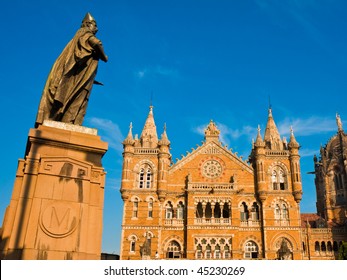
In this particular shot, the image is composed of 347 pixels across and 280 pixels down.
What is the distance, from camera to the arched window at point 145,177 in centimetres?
3953

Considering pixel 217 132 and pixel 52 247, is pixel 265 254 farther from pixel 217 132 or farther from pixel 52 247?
pixel 52 247

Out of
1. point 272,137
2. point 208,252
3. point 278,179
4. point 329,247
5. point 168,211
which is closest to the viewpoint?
point 208,252

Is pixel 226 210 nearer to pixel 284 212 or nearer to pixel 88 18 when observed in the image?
pixel 284 212

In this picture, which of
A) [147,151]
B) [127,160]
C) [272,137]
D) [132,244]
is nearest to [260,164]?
[272,137]

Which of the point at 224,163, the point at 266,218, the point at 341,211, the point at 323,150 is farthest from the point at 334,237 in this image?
the point at 323,150

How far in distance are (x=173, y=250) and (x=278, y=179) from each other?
13.7m

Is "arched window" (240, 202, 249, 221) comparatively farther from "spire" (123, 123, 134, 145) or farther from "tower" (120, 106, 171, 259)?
"spire" (123, 123, 134, 145)

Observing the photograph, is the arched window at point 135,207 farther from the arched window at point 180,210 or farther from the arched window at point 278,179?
the arched window at point 278,179

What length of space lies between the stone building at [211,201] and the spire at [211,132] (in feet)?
0.07

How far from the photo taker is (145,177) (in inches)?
1566

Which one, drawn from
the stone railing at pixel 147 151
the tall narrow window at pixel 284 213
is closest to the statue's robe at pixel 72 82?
the stone railing at pixel 147 151

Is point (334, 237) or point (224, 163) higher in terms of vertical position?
point (224, 163)
